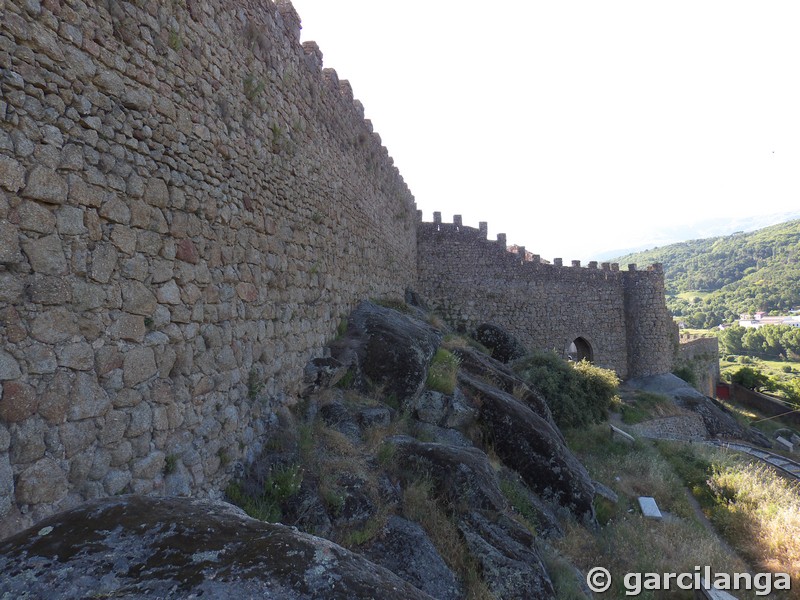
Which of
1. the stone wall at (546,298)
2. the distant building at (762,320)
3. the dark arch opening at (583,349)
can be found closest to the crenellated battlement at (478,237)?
the stone wall at (546,298)

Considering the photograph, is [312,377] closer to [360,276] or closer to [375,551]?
[375,551]

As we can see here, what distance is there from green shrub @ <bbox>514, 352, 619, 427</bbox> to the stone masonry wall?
397 inches

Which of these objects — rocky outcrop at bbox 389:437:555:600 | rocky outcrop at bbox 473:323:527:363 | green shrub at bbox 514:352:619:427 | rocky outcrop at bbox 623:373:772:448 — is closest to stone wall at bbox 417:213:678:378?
rocky outcrop at bbox 623:373:772:448

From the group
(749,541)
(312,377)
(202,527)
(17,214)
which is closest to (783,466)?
(749,541)

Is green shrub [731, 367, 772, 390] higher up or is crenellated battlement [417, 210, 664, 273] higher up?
crenellated battlement [417, 210, 664, 273]

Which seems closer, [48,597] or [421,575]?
[48,597]

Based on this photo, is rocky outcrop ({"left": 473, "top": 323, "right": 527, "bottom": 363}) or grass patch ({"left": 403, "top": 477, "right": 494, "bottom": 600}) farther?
rocky outcrop ({"left": 473, "top": 323, "right": 527, "bottom": 363})

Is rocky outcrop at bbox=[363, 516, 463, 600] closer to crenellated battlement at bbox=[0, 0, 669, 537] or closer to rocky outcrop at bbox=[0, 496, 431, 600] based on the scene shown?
crenellated battlement at bbox=[0, 0, 669, 537]

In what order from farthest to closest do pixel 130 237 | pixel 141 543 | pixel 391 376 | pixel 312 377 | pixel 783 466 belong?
pixel 783 466 → pixel 391 376 → pixel 312 377 → pixel 130 237 → pixel 141 543

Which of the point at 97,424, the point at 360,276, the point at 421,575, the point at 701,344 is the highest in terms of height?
the point at 360,276

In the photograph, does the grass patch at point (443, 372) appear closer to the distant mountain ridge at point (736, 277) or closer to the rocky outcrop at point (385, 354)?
the rocky outcrop at point (385, 354)

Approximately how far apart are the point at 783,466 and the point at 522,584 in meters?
16.1

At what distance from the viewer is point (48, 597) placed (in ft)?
6.06

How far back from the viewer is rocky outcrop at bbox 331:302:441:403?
7.95 m
